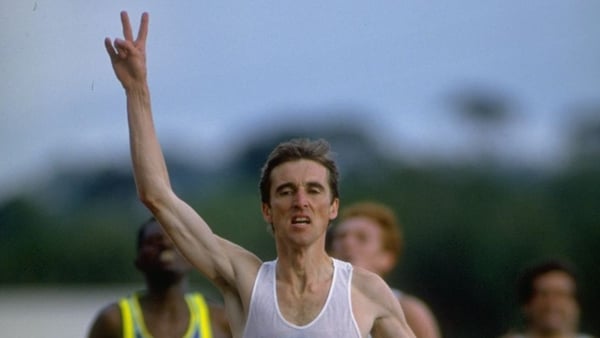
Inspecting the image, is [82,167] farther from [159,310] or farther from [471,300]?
[159,310]

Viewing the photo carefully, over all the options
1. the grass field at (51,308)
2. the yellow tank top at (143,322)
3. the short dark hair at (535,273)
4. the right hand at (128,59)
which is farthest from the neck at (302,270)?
the grass field at (51,308)

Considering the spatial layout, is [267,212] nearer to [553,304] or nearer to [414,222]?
[553,304]

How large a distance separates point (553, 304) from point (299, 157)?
9.35ft

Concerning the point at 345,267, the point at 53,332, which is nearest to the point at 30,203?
the point at 53,332

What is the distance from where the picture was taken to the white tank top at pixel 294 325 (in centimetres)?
889

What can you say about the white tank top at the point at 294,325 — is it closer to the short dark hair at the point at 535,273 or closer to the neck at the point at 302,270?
the neck at the point at 302,270

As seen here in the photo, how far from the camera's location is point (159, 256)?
40.7 ft

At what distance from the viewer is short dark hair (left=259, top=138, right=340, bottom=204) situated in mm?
9219

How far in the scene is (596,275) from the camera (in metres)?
28.8

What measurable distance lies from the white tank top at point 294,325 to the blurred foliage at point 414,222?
46.9ft

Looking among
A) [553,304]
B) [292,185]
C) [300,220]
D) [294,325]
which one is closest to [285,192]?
[292,185]

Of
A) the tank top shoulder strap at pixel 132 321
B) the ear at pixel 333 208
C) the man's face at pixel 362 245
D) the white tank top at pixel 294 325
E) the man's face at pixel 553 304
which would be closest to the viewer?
the white tank top at pixel 294 325

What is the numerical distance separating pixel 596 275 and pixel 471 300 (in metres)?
1.61

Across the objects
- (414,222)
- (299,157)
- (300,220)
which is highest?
(299,157)
